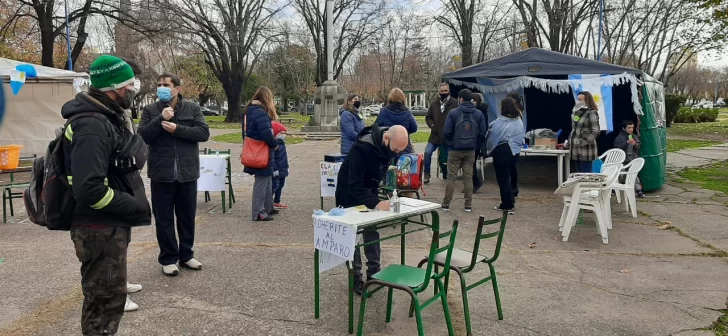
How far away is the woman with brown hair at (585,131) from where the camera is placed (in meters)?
7.74

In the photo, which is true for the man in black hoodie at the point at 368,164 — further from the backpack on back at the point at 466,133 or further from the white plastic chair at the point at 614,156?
the white plastic chair at the point at 614,156

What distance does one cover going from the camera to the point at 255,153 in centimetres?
657

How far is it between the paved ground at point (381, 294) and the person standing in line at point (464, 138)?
1.65 feet

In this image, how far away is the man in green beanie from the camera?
267cm

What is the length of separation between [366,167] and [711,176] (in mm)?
10849

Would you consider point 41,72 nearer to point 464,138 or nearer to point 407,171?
point 407,171

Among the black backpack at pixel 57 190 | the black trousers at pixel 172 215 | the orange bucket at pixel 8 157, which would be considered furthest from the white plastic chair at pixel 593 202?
the orange bucket at pixel 8 157

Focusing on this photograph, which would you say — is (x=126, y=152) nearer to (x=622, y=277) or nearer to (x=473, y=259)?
(x=473, y=259)

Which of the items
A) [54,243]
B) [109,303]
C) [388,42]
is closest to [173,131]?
[109,303]

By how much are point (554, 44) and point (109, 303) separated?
86.8 feet

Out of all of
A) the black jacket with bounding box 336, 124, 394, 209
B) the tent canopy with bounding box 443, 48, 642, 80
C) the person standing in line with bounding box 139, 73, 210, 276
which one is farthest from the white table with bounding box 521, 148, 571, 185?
the person standing in line with bounding box 139, 73, 210, 276

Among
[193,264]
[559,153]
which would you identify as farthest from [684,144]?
[193,264]

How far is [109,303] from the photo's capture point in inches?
112

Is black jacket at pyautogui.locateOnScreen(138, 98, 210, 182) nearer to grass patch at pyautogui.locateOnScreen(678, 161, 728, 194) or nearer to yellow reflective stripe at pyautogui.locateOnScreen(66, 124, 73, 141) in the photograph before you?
yellow reflective stripe at pyautogui.locateOnScreen(66, 124, 73, 141)
